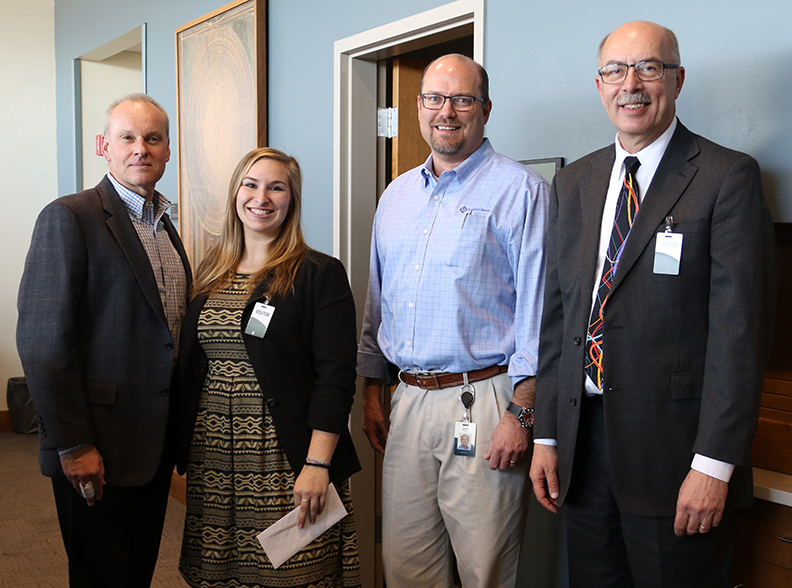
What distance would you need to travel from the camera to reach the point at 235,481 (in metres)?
1.86

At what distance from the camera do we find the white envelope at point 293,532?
178cm

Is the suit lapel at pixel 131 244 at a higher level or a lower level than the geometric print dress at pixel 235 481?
higher

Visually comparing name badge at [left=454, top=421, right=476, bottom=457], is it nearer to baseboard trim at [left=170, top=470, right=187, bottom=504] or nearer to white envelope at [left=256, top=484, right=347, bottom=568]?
white envelope at [left=256, top=484, right=347, bottom=568]

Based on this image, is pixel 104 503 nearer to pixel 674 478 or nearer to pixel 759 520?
pixel 674 478

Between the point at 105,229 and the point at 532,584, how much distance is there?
5.64 ft

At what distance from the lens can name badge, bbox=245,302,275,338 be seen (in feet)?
5.98

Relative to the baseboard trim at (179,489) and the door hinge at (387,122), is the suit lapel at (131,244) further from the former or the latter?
the baseboard trim at (179,489)

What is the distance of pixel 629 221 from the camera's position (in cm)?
154

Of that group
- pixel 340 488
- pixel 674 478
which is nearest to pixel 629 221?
pixel 674 478

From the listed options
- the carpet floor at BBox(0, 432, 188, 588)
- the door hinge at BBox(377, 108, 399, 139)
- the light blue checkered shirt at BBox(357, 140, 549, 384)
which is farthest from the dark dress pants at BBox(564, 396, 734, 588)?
the carpet floor at BBox(0, 432, 188, 588)

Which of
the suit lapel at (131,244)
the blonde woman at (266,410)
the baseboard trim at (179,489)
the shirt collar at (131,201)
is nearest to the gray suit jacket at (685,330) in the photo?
the blonde woman at (266,410)

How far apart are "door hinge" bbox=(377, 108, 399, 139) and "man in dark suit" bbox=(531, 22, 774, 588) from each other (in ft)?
5.10

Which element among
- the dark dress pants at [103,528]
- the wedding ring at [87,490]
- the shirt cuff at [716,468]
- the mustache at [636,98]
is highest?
the mustache at [636,98]

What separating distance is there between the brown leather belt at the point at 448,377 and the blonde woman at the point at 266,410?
0.20m
